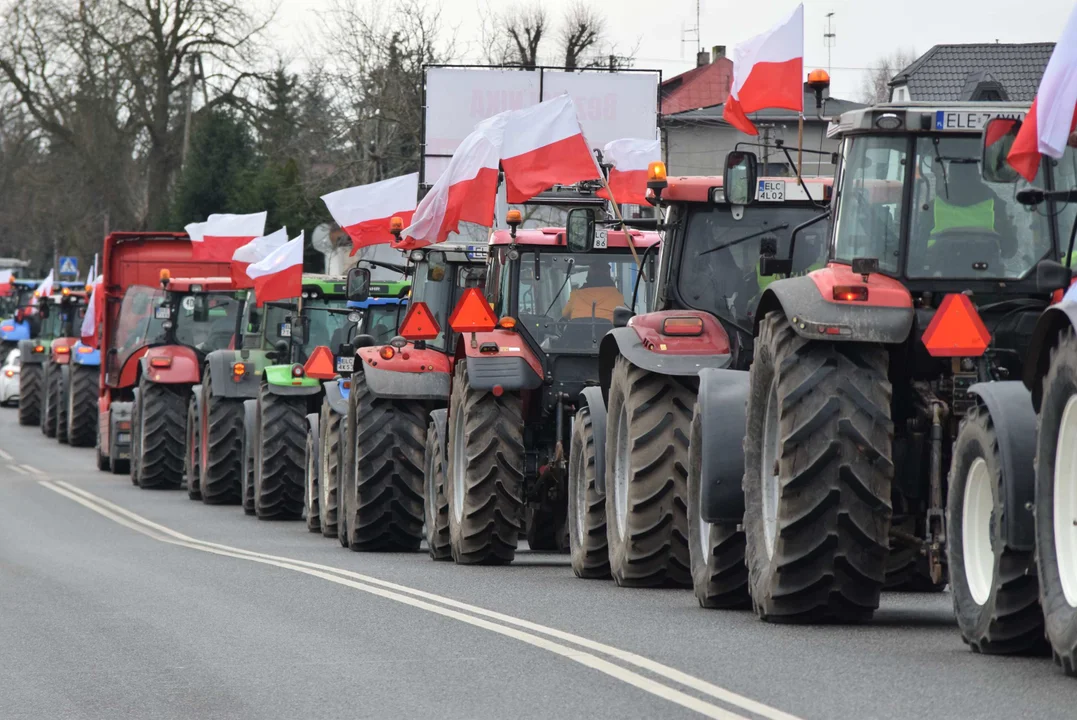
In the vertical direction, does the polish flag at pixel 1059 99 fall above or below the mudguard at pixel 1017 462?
above

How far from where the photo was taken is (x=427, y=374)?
1647 centimetres

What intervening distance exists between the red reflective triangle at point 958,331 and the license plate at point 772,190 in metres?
3.54

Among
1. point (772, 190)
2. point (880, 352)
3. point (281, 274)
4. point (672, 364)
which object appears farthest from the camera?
point (281, 274)

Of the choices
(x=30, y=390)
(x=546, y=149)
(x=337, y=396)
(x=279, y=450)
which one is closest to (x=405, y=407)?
(x=337, y=396)

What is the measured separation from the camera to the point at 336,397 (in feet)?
60.8

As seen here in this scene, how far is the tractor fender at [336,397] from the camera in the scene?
18.2m

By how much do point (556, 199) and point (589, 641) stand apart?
35.0 feet

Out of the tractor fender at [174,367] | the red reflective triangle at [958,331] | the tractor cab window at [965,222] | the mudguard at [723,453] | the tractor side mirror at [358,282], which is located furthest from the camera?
the tractor fender at [174,367]

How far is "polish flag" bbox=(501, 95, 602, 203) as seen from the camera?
17.7m

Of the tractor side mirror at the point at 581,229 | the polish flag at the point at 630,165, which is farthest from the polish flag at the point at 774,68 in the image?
the polish flag at the point at 630,165

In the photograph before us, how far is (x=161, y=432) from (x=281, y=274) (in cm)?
429

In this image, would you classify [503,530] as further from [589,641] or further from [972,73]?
[972,73]

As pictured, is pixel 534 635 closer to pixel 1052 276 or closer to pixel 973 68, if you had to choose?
pixel 1052 276

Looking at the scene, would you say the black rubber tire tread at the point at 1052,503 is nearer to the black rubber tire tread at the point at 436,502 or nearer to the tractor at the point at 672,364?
the tractor at the point at 672,364
